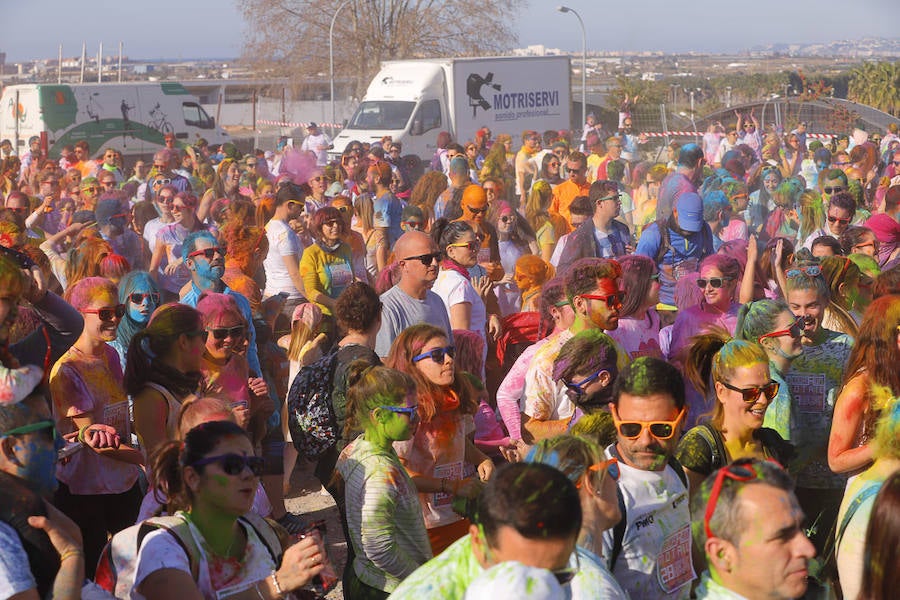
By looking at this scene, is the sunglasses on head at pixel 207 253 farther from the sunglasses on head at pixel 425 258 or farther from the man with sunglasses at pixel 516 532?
the man with sunglasses at pixel 516 532

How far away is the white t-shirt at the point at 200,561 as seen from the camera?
2.98 meters

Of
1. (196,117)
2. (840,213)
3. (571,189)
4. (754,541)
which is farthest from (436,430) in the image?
(196,117)

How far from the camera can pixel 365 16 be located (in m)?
48.3

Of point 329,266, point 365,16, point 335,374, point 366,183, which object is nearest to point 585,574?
point 335,374

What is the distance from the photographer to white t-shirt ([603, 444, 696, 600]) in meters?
3.30

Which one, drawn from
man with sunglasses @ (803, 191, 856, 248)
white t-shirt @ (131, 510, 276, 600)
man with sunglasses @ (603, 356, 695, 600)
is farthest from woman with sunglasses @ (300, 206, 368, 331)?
white t-shirt @ (131, 510, 276, 600)

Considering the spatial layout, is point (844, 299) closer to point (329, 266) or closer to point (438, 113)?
point (329, 266)

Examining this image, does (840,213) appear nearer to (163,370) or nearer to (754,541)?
(163,370)

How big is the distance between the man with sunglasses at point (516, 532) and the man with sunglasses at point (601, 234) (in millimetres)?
5354

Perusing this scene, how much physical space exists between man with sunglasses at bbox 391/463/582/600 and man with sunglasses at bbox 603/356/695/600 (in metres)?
0.81

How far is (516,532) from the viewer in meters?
2.40

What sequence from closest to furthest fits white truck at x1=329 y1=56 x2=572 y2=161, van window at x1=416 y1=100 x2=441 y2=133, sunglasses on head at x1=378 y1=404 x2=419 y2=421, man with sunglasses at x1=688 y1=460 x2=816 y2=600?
man with sunglasses at x1=688 y1=460 x2=816 y2=600 → sunglasses on head at x1=378 y1=404 x2=419 y2=421 → white truck at x1=329 y1=56 x2=572 y2=161 → van window at x1=416 y1=100 x2=441 y2=133

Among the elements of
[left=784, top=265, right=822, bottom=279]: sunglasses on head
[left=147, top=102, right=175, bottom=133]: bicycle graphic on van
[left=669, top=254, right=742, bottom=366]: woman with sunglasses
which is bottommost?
[left=669, top=254, right=742, bottom=366]: woman with sunglasses

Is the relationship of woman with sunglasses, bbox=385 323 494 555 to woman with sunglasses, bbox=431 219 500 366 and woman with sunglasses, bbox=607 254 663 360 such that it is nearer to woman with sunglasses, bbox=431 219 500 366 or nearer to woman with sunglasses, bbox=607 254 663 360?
woman with sunglasses, bbox=607 254 663 360
